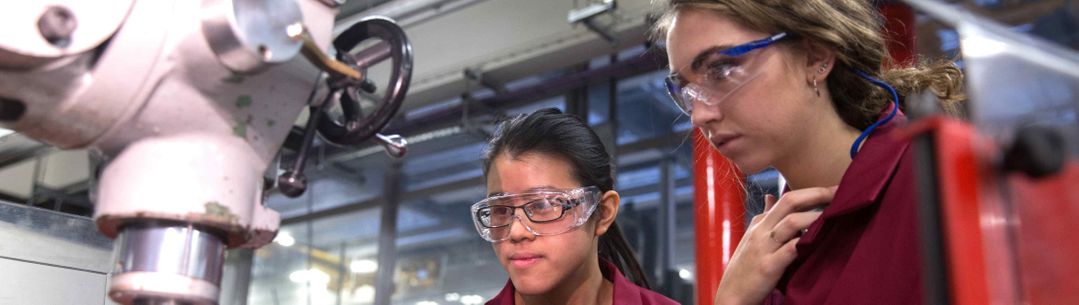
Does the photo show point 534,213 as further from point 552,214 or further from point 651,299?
point 651,299

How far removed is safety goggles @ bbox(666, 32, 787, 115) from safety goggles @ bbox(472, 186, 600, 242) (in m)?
0.48

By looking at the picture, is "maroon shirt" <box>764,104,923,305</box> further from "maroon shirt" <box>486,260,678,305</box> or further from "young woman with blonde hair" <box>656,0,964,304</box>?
"maroon shirt" <box>486,260,678,305</box>

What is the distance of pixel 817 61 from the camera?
4.12ft

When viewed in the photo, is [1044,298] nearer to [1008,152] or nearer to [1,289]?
[1008,152]

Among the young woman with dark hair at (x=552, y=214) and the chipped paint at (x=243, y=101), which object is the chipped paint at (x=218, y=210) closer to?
the chipped paint at (x=243, y=101)

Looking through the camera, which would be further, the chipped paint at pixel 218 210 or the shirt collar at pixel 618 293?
the shirt collar at pixel 618 293

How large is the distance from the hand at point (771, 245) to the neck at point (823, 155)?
0.08m

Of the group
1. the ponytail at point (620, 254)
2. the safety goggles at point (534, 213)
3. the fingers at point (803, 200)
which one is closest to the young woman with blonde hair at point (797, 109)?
the fingers at point (803, 200)

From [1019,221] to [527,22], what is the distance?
3862 millimetres

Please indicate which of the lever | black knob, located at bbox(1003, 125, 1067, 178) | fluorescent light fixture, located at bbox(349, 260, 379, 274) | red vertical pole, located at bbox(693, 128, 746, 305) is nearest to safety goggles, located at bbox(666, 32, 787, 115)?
the lever

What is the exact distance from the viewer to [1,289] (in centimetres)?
115

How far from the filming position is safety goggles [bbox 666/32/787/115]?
3.97 ft

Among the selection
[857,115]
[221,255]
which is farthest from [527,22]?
[221,255]

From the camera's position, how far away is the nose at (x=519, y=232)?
1626 mm
